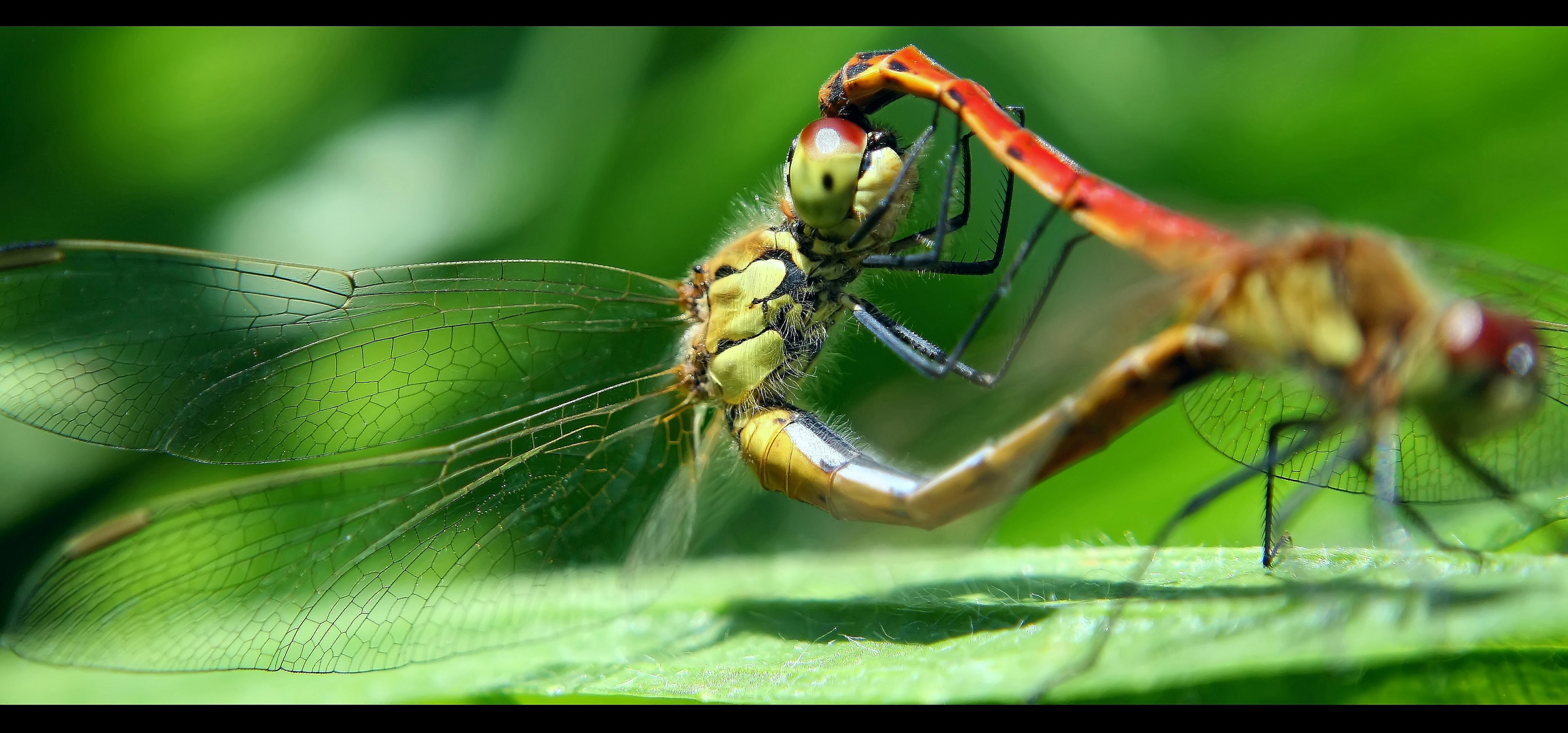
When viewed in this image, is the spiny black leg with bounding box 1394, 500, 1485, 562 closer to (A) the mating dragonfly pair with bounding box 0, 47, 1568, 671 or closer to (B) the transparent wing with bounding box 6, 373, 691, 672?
(A) the mating dragonfly pair with bounding box 0, 47, 1568, 671

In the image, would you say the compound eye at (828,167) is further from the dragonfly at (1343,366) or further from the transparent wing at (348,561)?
the transparent wing at (348,561)

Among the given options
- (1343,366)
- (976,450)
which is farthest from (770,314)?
(1343,366)

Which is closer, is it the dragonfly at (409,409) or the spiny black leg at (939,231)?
the spiny black leg at (939,231)

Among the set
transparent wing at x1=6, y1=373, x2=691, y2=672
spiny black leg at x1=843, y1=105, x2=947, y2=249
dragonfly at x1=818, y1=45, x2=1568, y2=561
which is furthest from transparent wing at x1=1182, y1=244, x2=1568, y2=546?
transparent wing at x1=6, y1=373, x2=691, y2=672

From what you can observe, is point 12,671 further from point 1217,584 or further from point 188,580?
point 1217,584

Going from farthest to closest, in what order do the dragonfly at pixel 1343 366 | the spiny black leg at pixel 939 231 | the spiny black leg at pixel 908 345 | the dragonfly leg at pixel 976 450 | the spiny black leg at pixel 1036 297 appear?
1. the spiny black leg at pixel 939 231
2. the spiny black leg at pixel 908 345
3. the spiny black leg at pixel 1036 297
4. the dragonfly leg at pixel 976 450
5. the dragonfly at pixel 1343 366

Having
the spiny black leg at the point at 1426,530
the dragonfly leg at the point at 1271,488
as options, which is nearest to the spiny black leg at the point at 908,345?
the dragonfly leg at the point at 1271,488
